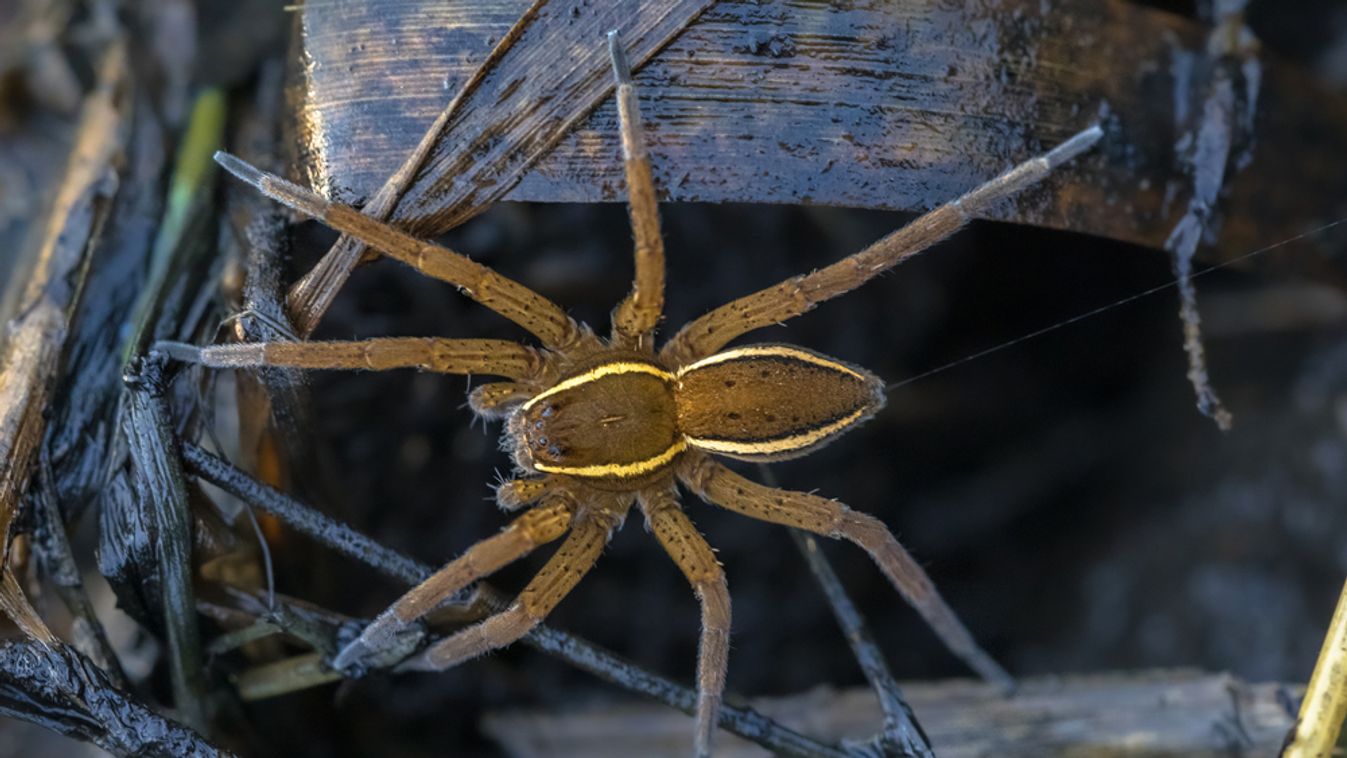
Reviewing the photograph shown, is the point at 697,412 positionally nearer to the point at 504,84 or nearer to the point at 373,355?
the point at 373,355

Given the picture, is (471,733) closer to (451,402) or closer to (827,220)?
(451,402)

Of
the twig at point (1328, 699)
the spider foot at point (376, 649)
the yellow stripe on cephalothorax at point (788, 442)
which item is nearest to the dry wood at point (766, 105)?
the yellow stripe on cephalothorax at point (788, 442)

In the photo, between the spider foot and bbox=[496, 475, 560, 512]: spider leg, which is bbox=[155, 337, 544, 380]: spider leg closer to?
bbox=[496, 475, 560, 512]: spider leg

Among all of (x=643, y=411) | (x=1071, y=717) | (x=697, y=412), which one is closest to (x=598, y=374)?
(x=643, y=411)

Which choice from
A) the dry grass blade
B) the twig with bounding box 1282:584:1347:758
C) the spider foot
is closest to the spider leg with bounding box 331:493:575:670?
the spider foot

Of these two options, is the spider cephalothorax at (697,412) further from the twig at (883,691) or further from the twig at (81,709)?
the twig at (81,709)

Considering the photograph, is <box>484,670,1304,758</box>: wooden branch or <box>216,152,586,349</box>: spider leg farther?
<box>484,670,1304,758</box>: wooden branch
